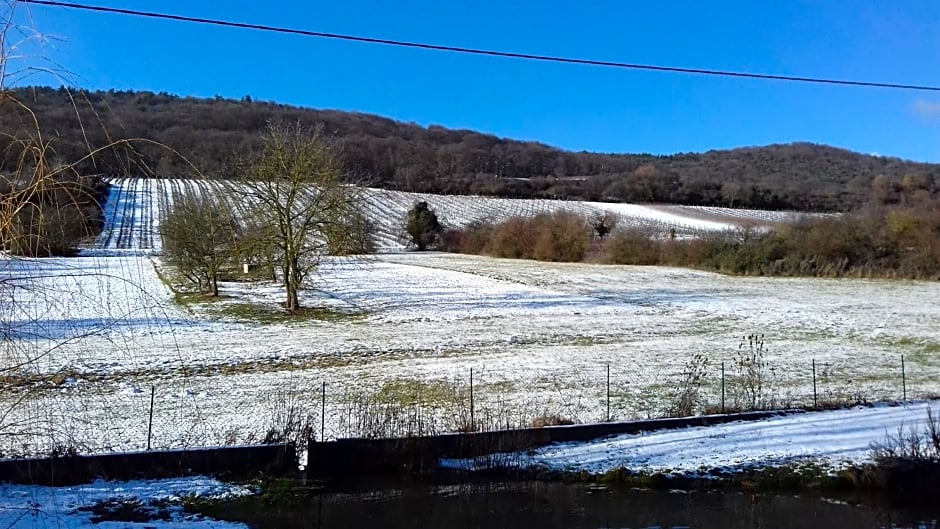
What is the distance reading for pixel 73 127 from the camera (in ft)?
14.7

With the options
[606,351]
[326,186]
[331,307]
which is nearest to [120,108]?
[606,351]

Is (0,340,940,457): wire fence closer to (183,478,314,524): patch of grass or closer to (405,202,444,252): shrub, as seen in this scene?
(183,478,314,524): patch of grass

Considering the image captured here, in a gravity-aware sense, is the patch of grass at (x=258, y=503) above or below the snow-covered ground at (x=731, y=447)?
below

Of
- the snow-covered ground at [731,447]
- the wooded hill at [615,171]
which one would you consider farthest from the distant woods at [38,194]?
the wooded hill at [615,171]

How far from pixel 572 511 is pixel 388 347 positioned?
13.4 meters

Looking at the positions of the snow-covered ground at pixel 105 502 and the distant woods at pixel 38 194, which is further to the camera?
the snow-covered ground at pixel 105 502

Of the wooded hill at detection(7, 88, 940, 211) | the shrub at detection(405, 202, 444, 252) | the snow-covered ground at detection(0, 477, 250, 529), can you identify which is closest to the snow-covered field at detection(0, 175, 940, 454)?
the snow-covered ground at detection(0, 477, 250, 529)

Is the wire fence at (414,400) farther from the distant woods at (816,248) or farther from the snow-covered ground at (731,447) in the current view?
the distant woods at (816,248)

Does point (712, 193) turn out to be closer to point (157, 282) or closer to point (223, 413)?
point (157, 282)

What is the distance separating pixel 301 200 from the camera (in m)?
28.8

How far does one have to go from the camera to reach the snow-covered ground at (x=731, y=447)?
992 cm

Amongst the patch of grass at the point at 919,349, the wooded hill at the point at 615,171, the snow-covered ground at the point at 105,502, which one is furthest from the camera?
the wooded hill at the point at 615,171

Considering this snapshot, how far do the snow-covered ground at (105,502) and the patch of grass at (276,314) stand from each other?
1872cm

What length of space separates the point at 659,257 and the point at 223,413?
51.3m
